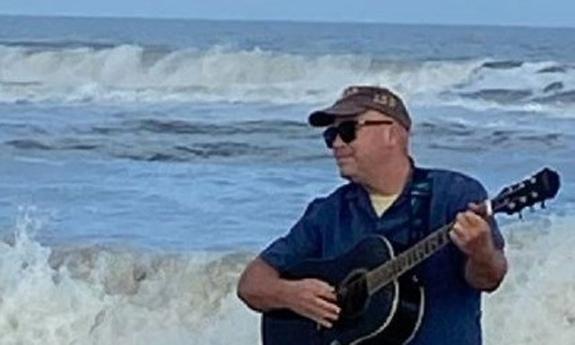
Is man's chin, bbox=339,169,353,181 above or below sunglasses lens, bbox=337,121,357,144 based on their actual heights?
below

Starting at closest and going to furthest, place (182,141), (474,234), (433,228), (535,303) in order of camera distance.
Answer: (474,234)
(433,228)
(535,303)
(182,141)

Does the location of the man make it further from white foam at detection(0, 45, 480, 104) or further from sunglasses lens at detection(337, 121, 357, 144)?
white foam at detection(0, 45, 480, 104)

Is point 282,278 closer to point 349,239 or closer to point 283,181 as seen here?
point 349,239

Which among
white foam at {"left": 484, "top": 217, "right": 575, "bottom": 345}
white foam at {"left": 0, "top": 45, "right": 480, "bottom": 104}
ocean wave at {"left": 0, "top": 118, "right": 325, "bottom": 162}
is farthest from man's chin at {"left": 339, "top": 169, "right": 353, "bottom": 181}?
white foam at {"left": 0, "top": 45, "right": 480, "bottom": 104}

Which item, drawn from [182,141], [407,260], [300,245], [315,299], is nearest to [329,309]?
[315,299]

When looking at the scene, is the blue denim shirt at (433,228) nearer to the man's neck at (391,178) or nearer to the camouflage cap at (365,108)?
the man's neck at (391,178)

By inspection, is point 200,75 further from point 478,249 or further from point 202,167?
point 478,249

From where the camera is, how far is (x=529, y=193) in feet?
10.9

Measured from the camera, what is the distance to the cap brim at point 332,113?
3.68m

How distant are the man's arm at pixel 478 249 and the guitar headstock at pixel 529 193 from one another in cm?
5

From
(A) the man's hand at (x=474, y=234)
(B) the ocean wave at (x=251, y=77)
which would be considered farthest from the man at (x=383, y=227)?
(B) the ocean wave at (x=251, y=77)

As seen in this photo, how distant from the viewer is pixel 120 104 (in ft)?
84.0

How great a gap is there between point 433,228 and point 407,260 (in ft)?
0.28

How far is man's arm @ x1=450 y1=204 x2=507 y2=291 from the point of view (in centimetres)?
331
